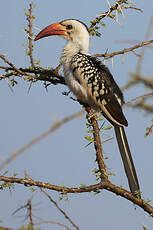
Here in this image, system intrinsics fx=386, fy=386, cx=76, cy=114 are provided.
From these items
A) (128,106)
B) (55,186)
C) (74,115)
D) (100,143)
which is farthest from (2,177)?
(74,115)

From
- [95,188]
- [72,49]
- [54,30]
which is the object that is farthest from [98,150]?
[54,30]

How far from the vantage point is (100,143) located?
247 cm

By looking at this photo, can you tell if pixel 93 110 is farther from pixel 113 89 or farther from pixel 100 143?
pixel 100 143

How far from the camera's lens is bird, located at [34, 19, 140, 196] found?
2852 millimetres

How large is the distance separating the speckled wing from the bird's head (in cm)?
34

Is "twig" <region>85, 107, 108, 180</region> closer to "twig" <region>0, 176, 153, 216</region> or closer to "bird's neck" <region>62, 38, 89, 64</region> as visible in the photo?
"twig" <region>0, 176, 153, 216</region>

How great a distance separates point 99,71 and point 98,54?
46cm

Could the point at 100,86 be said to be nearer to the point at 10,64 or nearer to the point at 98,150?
the point at 98,150

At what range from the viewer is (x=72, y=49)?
3.53 meters

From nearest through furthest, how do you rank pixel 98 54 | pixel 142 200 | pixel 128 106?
pixel 128 106, pixel 142 200, pixel 98 54

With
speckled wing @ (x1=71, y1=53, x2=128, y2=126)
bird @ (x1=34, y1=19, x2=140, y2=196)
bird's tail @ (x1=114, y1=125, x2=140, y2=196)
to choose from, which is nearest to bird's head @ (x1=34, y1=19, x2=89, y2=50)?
bird @ (x1=34, y1=19, x2=140, y2=196)

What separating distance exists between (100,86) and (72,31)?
0.87 metres

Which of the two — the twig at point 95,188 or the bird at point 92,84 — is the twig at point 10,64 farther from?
the twig at point 95,188

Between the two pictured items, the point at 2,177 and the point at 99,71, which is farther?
→ the point at 99,71
